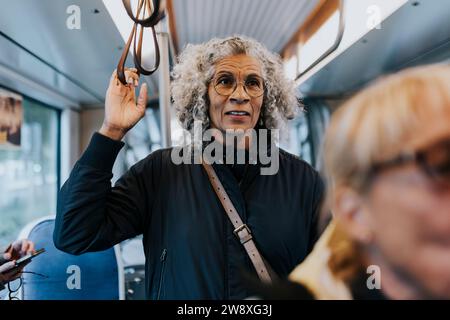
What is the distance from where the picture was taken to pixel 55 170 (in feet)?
4.41

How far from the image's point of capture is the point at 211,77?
85cm

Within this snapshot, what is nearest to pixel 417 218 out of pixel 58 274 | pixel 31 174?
pixel 58 274

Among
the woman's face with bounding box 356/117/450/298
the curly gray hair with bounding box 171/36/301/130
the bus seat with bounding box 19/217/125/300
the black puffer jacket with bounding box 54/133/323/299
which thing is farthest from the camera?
the bus seat with bounding box 19/217/125/300

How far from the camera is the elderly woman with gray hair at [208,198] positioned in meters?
0.74

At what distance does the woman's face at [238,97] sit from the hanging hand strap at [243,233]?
0.47 ft

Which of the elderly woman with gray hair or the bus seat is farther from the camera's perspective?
the bus seat

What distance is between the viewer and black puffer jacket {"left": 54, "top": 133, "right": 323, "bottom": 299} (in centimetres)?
74

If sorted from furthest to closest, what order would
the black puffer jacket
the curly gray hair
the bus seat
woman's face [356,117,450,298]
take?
the bus seat < the curly gray hair < the black puffer jacket < woman's face [356,117,450,298]

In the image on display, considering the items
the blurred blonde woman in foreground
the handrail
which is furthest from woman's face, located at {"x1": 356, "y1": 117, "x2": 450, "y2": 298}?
the handrail

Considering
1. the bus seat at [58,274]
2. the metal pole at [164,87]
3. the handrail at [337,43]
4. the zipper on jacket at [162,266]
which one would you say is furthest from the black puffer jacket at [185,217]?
the handrail at [337,43]

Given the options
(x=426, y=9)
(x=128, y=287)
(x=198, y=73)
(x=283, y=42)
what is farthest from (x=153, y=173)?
(x=128, y=287)

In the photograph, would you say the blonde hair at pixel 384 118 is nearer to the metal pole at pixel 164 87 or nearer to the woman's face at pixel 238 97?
the woman's face at pixel 238 97

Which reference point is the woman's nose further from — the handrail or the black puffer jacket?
the handrail

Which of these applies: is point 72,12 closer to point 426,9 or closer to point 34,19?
point 34,19
